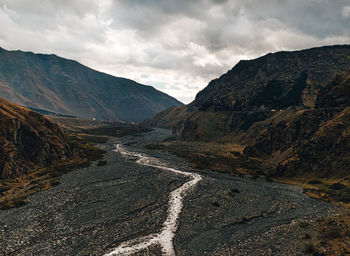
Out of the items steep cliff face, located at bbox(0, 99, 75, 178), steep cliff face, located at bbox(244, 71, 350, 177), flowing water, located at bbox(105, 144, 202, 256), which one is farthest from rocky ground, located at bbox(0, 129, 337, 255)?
steep cliff face, located at bbox(244, 71, 350, 177)

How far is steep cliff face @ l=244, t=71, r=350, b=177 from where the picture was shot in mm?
73625

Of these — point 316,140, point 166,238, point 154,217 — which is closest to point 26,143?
point 154,217

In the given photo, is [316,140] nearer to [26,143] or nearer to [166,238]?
[166,238]

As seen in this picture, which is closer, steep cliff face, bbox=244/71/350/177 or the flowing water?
the flowing water

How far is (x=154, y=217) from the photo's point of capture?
1869 inches

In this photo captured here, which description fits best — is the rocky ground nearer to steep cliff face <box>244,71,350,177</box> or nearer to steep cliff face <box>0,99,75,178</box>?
steep cliff face <box>0,99,75,178</box>

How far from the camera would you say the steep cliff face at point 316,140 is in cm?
7362

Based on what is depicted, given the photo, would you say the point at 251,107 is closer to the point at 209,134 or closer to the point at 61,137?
the point at 209,134

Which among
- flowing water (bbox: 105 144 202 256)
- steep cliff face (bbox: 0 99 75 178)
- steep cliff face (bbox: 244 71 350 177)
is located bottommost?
flowing water (bbox: 105 144 202 256)

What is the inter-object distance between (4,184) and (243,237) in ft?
194

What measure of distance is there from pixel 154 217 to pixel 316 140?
63.1 meters

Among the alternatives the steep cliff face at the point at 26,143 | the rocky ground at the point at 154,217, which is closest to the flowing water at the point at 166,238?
the rocky ground at the point at 154,217

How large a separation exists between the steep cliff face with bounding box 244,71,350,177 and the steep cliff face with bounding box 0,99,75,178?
79.7 meters

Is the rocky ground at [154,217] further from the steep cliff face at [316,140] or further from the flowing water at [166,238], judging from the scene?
the steep cliff face at [316,140]
